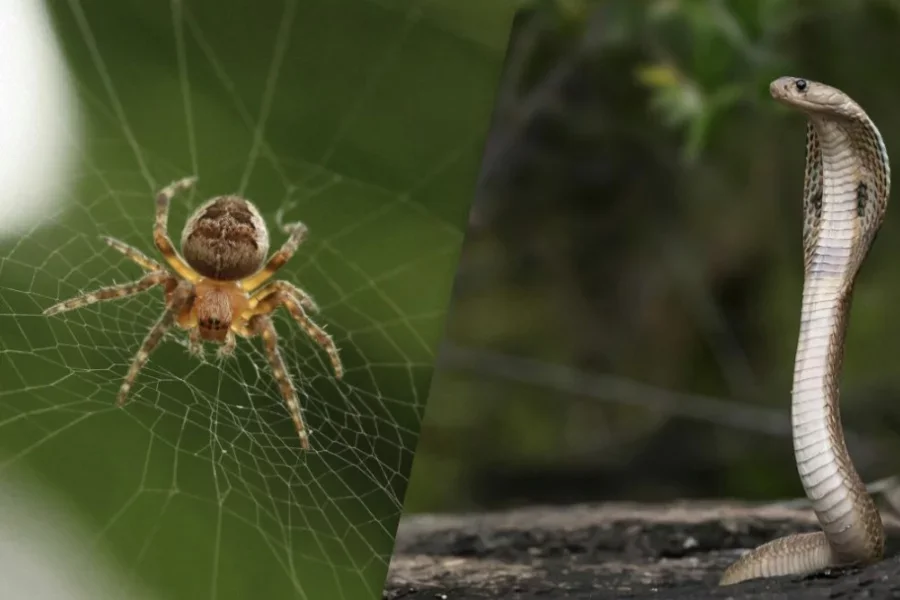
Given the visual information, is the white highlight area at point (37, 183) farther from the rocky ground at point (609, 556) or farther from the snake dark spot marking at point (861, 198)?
the snake dark spot marking at point (861, 198)

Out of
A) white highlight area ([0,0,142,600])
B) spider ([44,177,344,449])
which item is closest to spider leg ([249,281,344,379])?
spider ([44,177,344,449])

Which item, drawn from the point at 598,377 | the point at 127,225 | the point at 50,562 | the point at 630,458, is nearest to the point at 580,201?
the point at 598,377

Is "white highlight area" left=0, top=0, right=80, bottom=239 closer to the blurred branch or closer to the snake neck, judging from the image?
the snake neck

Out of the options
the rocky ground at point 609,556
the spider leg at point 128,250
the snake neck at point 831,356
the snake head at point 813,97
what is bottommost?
the rocky ground at point 609,556

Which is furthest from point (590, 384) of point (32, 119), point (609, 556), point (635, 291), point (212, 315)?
point (32, 119)

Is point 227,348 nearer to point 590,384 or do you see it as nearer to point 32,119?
point 32,119

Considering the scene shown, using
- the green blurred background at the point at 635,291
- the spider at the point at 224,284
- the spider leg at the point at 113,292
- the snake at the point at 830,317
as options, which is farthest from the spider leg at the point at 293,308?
the green blurred background at the point at 635,291
